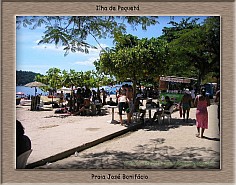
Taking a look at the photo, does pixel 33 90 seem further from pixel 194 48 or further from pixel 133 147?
pixel 194 48

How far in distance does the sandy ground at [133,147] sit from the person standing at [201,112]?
0.61 feet

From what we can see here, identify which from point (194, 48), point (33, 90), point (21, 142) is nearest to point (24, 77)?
point (33, 90)

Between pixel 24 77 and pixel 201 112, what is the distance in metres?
4.11

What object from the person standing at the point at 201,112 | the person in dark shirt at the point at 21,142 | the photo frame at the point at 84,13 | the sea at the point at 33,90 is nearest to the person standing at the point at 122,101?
the sea at the point at 33,90

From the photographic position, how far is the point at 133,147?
779 cm

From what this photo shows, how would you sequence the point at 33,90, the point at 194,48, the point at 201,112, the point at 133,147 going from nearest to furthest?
1. the point at 133,147
2. the point at 33,90
3. the point at 201,112
4. the point at 194,48

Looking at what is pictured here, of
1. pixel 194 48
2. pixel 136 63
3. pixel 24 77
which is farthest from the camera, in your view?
pixel 136 63

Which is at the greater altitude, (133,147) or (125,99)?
(125,99)

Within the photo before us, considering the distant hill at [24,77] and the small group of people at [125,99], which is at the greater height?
the distant hill at [24,77]

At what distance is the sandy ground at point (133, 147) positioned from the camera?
722 cm

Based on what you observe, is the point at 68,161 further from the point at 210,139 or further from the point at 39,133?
the point at 210,139

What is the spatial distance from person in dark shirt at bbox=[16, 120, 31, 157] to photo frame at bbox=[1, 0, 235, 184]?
115 millimetres

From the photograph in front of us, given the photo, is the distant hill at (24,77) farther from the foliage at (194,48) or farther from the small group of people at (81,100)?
the foliage at (194,48)

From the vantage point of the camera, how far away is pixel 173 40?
9359 mm
